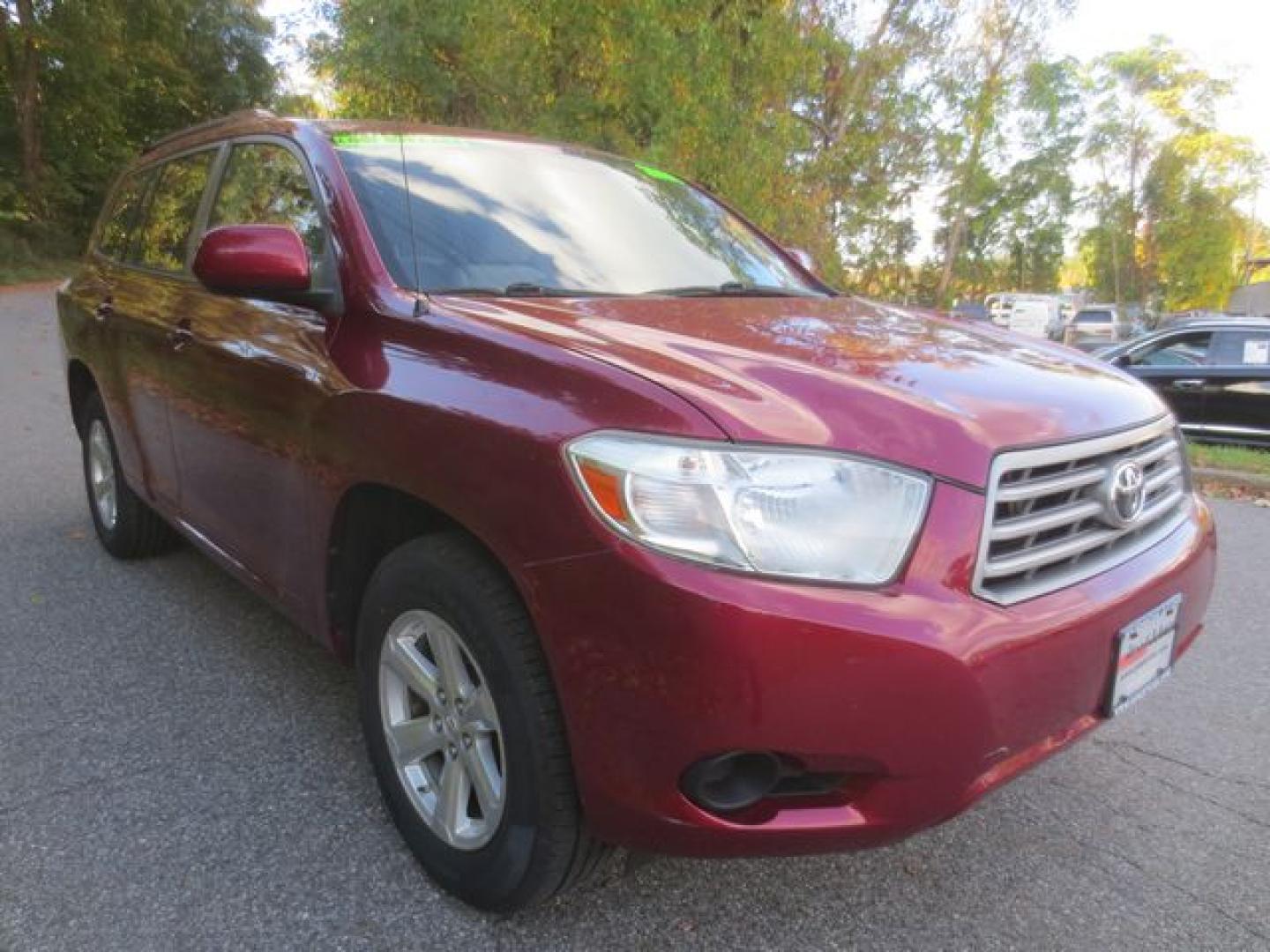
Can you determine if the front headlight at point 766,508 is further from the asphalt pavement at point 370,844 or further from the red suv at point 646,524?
the asphalt pavement at point 370,844

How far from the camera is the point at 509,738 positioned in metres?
1.78

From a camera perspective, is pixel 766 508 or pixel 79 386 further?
pixel 79 386

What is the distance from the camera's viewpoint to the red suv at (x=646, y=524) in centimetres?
155

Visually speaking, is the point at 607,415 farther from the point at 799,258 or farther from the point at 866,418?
the point at 799,258

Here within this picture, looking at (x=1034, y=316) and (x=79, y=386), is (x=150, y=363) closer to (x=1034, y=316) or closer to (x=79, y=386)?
(x=79, y=386)

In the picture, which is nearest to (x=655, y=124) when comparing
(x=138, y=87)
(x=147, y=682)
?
(x=147, y=682)

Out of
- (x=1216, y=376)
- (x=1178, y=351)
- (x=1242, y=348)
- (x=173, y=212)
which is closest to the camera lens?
(x=173, y=212)

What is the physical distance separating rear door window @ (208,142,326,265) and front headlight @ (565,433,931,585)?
1338mm

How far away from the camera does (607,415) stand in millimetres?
1655

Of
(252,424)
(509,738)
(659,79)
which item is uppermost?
(659,79)

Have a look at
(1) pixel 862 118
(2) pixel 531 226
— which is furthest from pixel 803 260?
(1) pixel 862 118

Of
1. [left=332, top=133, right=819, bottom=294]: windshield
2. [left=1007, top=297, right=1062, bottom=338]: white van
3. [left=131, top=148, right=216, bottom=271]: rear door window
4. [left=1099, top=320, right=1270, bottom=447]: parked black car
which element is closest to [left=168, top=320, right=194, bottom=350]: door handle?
[left=131, top=148, right=216, bottom=271]: rear door window

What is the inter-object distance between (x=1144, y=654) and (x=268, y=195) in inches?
106

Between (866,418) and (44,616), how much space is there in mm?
3330
